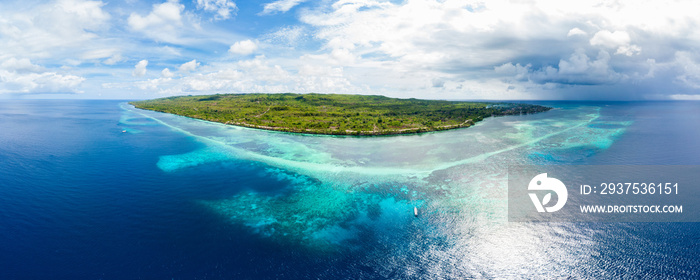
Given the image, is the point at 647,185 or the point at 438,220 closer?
the point at 438,220

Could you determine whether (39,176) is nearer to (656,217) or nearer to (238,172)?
(238,172)

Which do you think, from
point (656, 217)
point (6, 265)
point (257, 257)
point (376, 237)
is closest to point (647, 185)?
point (656, 217)
